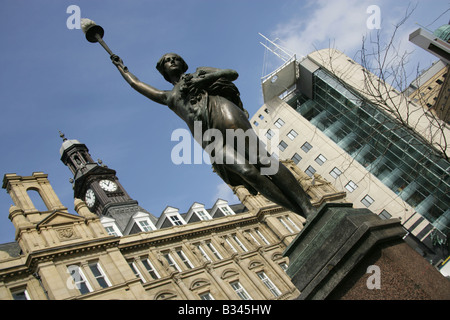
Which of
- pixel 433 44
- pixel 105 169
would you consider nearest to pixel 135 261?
pixel 105 169

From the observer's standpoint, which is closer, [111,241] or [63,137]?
[111,241]

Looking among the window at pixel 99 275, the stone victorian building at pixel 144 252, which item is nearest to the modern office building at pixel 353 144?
the stone victorian building at pixel 144 252

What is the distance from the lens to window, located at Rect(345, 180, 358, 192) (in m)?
49.2

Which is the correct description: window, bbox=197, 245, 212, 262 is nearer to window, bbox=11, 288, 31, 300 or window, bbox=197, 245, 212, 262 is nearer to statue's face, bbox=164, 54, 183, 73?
window, bbox=11, 288, 31, 300

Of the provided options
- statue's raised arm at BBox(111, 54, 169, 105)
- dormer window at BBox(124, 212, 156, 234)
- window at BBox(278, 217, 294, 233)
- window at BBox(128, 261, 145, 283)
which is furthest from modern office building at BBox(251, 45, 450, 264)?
statue's raised arm at BBox(111, 54, 169, 105)

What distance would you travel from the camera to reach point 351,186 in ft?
162

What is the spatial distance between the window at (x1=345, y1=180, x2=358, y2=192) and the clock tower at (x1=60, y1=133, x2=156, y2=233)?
23916mm

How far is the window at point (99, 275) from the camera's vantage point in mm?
26828

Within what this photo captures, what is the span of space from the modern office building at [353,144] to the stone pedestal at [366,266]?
39.1 m

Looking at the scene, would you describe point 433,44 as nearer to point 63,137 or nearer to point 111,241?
point 111,241

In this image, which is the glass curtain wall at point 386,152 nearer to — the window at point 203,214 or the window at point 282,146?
the window at point 282,146

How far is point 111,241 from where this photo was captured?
29.3 meters

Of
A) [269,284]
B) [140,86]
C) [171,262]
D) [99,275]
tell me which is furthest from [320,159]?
[140,86]
